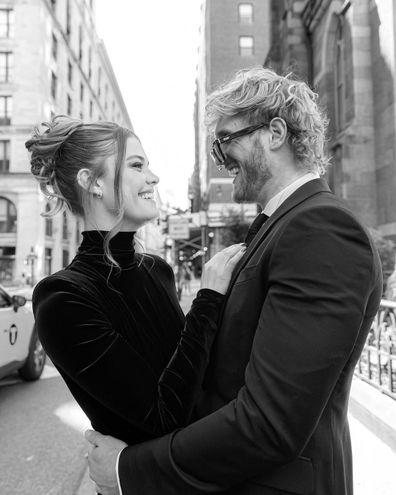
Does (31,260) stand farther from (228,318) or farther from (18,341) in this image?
(228,318)

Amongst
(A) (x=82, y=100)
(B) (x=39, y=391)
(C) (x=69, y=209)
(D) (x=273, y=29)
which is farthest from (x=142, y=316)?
(A) (x=82, y=100)

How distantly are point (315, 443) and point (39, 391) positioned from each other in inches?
247

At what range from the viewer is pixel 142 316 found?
171 centimetres

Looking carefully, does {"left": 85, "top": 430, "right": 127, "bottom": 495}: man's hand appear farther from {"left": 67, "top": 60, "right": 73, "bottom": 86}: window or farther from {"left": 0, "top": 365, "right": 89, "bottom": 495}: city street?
{"left": 67, "top": 60, "right": 73, "bottom": 86}: window

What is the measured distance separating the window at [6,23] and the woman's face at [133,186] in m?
40.3

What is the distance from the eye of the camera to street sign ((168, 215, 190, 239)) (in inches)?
873

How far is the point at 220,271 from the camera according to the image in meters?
1.51

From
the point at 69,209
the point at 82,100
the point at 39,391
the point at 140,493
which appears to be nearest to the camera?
the point at 140,493

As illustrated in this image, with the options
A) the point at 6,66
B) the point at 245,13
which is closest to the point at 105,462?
the point at 6,66

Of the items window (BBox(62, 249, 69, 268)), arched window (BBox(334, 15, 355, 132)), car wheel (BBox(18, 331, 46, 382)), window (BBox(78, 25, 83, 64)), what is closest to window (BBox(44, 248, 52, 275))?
window (BBox(62, 249, 69, 268))

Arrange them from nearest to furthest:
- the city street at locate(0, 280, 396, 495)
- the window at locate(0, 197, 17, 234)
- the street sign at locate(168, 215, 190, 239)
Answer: the city street at locate(0, 280, 396, 495)
the street sign at locate(168, 215, 190, 239)
the window at locate(0, 197, 17, 234)

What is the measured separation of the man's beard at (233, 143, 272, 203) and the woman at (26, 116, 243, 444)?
21cm

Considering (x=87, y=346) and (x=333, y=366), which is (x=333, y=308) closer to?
(x=333, y=366)

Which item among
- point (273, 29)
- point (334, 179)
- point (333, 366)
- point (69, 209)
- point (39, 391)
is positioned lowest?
point (39, 391)
